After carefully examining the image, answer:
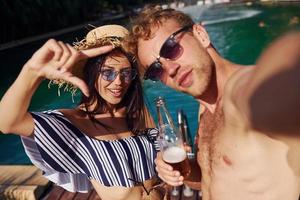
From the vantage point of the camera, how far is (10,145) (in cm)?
963

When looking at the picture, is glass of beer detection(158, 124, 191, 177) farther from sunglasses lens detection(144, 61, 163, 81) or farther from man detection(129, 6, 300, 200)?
sunglasses lens detection(144, 61, 163, 81)

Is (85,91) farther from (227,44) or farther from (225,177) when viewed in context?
(227,44)

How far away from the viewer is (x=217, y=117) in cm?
208

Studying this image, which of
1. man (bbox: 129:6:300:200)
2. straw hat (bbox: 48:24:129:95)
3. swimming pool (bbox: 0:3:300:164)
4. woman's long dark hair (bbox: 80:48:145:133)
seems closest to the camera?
man (bbox: 129:6:300:200)

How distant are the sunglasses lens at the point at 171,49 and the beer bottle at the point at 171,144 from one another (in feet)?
1.33

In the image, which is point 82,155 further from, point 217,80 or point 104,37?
point 217,80

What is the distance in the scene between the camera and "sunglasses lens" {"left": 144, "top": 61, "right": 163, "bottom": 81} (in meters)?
2.24

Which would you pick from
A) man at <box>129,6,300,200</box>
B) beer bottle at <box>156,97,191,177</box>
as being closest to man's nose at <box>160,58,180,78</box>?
man at <box>129,6,300,200</box>

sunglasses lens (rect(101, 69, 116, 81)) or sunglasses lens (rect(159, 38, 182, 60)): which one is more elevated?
sunglasses lens (rect(159, 38, 182, 60))

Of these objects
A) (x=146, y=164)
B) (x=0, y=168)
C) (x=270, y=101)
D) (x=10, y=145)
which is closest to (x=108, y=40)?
(x=146, y=164)

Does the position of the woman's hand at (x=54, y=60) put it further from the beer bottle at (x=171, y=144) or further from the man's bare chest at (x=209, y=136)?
the man's bare chest at (x=209, y=136)

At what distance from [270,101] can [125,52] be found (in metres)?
1.65

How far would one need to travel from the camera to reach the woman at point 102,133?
7.63 ft

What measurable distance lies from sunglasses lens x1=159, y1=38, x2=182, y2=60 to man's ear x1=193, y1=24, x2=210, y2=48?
0.14 m
